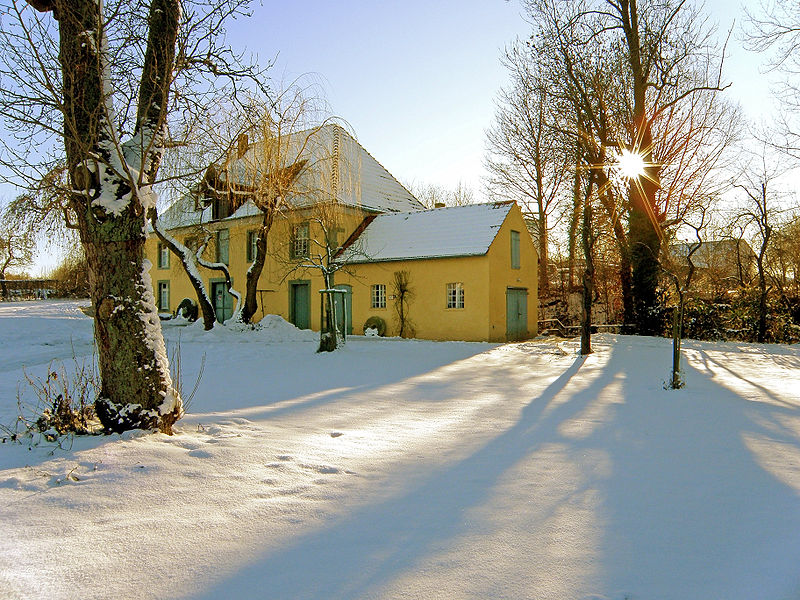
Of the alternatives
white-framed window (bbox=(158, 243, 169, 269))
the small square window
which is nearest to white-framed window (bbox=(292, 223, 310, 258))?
the small square window

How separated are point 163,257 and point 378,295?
1439 cm

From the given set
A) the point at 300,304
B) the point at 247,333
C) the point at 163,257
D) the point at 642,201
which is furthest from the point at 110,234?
the point at 163,257

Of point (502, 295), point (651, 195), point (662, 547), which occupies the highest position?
point (651, 195)

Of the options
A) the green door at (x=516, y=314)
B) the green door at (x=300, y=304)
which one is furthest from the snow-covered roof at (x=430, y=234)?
the green door at (x=300, y=304)

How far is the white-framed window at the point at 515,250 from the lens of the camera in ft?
66.4

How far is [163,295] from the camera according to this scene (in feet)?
96.0

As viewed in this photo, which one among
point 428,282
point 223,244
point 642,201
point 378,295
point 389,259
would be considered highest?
point 642,201

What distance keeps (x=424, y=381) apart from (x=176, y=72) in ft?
20.8

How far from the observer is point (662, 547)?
3066mm

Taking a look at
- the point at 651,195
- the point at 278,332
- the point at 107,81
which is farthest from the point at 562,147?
the point at 107,81

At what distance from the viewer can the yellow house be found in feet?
60.9

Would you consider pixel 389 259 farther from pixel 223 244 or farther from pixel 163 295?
pixel 163 295

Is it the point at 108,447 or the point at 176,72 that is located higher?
the point at 176,72

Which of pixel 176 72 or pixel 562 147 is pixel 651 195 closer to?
pixel 562 147
